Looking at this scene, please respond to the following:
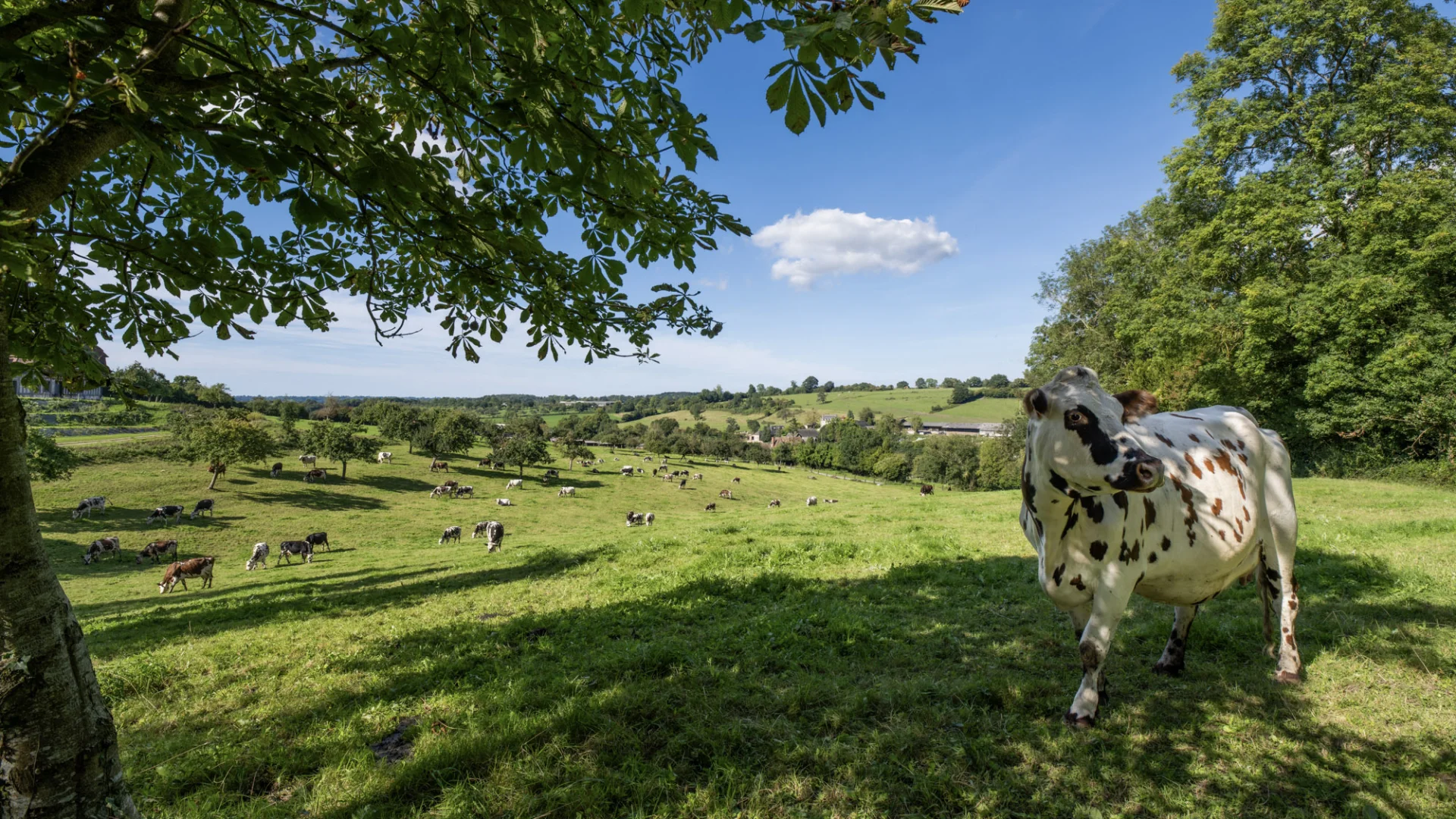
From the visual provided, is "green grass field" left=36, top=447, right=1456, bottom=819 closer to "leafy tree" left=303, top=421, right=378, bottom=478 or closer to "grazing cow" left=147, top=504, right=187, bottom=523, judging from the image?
"grazing cow" left=147, top=504, right=187, bottom=523

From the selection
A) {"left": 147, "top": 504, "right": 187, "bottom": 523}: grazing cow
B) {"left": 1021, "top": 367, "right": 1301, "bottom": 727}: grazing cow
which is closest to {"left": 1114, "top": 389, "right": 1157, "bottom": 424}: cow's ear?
{"left": 1021, "top": 367, "right": 1301, "bottom": 727}: grazing cow

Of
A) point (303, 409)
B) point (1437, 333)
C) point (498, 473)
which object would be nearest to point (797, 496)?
point (498, 473)

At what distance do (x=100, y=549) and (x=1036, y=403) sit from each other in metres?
36.8

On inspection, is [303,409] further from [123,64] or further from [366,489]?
[123,64]

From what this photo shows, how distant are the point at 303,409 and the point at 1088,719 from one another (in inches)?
4870

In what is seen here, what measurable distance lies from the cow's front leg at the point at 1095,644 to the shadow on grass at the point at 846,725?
0.45 feet

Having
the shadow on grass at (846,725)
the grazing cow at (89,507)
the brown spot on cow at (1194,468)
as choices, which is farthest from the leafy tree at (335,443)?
the brown spot on cow at (1194,468)

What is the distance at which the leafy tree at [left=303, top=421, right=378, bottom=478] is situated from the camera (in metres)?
45.8

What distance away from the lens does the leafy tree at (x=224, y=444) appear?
121 ft

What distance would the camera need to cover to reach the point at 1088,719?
3.94 meters

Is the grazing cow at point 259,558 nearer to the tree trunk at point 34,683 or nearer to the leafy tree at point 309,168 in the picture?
the leafy tree at point 309,168

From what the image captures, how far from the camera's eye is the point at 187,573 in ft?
60.9

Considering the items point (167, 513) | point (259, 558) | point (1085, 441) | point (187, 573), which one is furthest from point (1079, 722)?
point (167, 513)

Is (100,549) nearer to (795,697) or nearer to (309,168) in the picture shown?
(309,168)
